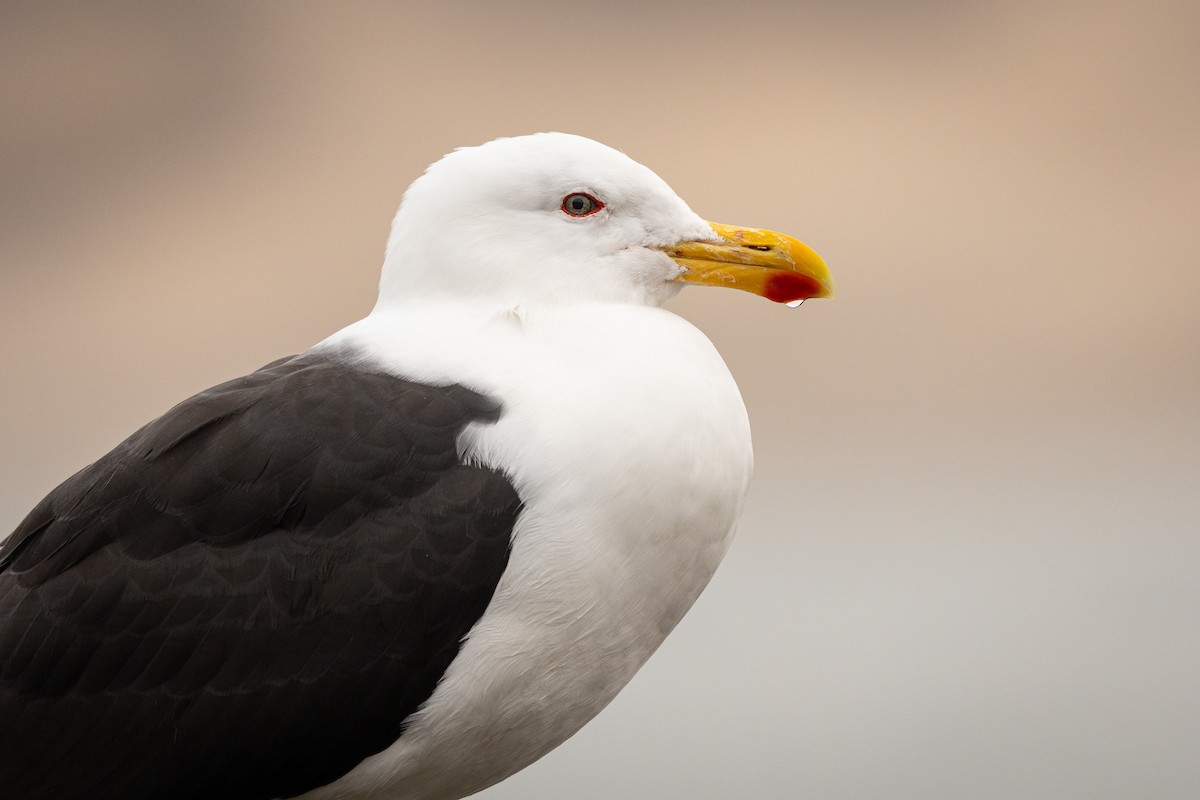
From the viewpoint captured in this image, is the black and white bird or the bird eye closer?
the black and white bird

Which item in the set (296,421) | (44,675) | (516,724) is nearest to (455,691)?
(516,724)

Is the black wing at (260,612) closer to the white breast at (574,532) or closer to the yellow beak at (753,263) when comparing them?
the white breast at (574,532)

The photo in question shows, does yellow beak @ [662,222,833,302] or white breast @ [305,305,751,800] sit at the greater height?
yellow beak @ [662,222,833,302]

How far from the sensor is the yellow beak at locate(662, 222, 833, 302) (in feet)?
6.68

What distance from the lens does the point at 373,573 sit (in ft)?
5.68

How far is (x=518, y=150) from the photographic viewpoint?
2014 millimetres

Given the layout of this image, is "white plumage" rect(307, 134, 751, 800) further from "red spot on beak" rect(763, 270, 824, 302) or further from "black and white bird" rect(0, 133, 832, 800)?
"red spot on beak" rect(763, 270, 824, 302)

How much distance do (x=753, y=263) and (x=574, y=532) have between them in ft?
1.80

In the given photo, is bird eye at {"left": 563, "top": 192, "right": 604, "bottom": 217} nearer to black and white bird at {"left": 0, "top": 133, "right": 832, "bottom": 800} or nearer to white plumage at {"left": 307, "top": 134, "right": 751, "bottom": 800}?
white plumage at {"left": 307, "top": 134, "right": 751, "bottom": 800}

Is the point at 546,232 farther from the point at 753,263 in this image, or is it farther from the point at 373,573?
the point at 373,573

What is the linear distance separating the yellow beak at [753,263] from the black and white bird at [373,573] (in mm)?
204

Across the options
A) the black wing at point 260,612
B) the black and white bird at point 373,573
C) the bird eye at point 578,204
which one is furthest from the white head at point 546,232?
the black wing at point 260,612

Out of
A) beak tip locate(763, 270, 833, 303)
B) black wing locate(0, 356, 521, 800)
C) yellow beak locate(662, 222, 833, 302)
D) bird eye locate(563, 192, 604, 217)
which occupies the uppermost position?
bird eye locate(563, 192, 604, 217)

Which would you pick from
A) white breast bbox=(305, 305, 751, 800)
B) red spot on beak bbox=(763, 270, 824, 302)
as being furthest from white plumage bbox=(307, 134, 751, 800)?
red spot on beak bbox=(763, 270, 824, 302)
